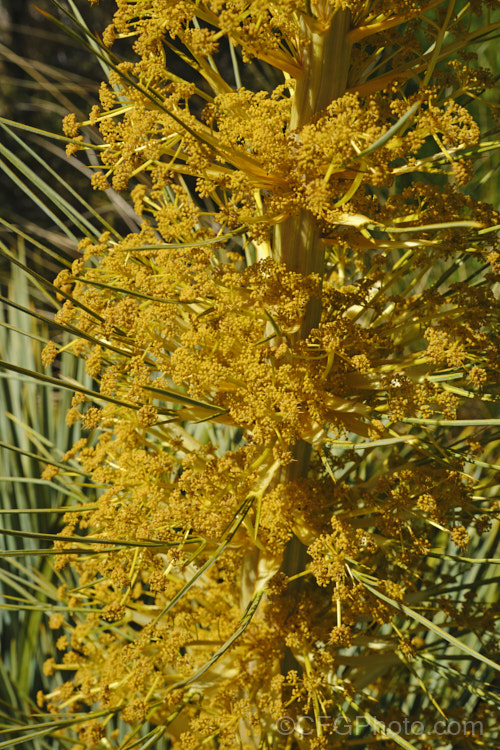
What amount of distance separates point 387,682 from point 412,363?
0.50m

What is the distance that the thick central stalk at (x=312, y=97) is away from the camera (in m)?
0.56

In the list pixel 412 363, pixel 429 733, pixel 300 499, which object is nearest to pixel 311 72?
pixel 412 363
